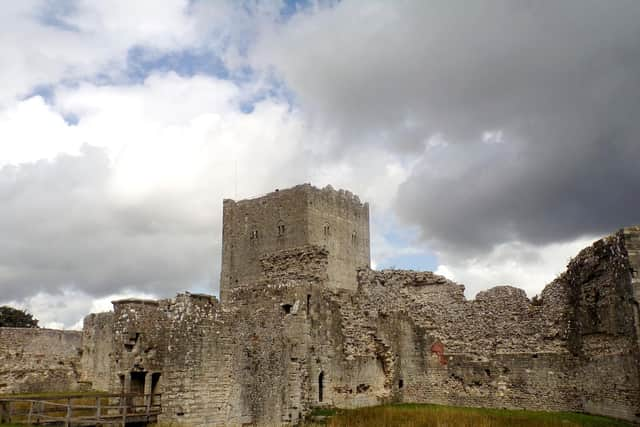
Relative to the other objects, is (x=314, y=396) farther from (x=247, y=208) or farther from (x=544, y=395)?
(x=247, y=208)

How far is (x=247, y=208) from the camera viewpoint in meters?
50.7

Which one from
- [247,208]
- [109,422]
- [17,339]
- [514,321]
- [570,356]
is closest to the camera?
[109,422]

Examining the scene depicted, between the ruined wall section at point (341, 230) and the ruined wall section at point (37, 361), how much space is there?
19.3 m

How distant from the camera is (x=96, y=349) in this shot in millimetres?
35188

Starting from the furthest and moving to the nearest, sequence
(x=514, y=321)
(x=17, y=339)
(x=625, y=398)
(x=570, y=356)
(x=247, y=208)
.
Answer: (x=247, y=208)
(x=17, y=339)
(x=514, y=321)
(x=570, y=356)
(x=625, y=398)

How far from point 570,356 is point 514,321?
205 centimetres

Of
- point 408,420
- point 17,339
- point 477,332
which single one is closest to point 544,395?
point 477,332

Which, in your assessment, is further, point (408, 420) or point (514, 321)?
point (514, 321)

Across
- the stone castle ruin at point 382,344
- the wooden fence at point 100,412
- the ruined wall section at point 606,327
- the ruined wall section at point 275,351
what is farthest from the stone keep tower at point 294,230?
the ruined wall section at point 606,327

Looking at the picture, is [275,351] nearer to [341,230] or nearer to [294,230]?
[294,230]

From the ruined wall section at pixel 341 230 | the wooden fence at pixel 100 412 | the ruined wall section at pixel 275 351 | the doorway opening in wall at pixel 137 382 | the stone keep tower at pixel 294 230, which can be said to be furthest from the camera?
the ruined wall section at pixel 341 230

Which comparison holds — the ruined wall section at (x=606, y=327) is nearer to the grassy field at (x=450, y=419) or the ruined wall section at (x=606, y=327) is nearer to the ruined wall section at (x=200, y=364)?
the grassy field at (x=450, y=419)

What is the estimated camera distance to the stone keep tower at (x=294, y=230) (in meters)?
47.7

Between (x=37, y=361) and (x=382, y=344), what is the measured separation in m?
22.7
